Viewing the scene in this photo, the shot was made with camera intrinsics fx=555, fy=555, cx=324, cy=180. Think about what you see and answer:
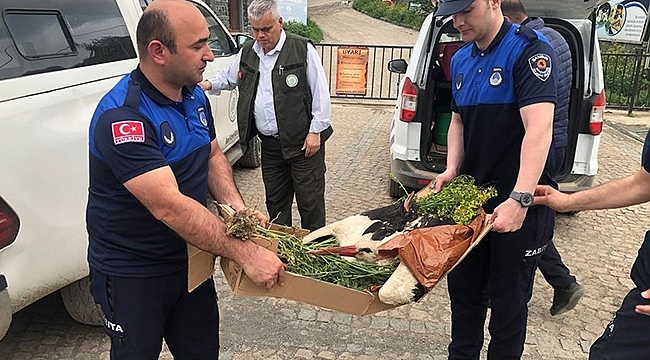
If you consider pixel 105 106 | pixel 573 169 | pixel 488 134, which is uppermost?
pixel 105 106

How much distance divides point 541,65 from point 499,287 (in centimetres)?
110

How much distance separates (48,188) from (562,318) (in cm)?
345

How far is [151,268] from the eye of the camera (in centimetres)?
226

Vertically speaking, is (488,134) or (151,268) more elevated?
(488,134)

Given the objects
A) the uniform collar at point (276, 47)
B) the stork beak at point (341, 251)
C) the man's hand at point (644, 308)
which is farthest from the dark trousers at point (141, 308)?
the uniform collar at point (276, 47)

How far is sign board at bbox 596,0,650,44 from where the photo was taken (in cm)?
1356

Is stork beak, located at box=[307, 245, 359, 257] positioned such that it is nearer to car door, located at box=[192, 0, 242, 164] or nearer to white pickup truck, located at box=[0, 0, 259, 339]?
white pickup truck, located at box=[0, 0, 259, 339]

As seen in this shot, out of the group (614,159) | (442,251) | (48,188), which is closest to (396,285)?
(442,251)

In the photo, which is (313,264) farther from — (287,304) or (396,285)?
(287,304)

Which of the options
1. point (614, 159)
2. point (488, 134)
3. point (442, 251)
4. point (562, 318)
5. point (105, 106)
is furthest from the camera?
point (614, 159)

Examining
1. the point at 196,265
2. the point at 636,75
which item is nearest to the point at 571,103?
the point at 196,265

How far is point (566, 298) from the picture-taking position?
→ 12.9ft

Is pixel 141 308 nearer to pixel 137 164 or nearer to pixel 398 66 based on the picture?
pixel 137 164

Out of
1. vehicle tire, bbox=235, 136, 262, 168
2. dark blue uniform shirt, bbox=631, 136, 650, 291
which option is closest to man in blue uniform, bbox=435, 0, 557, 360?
dark blue uniform shirt, bbox=631, 136, 650, 291
